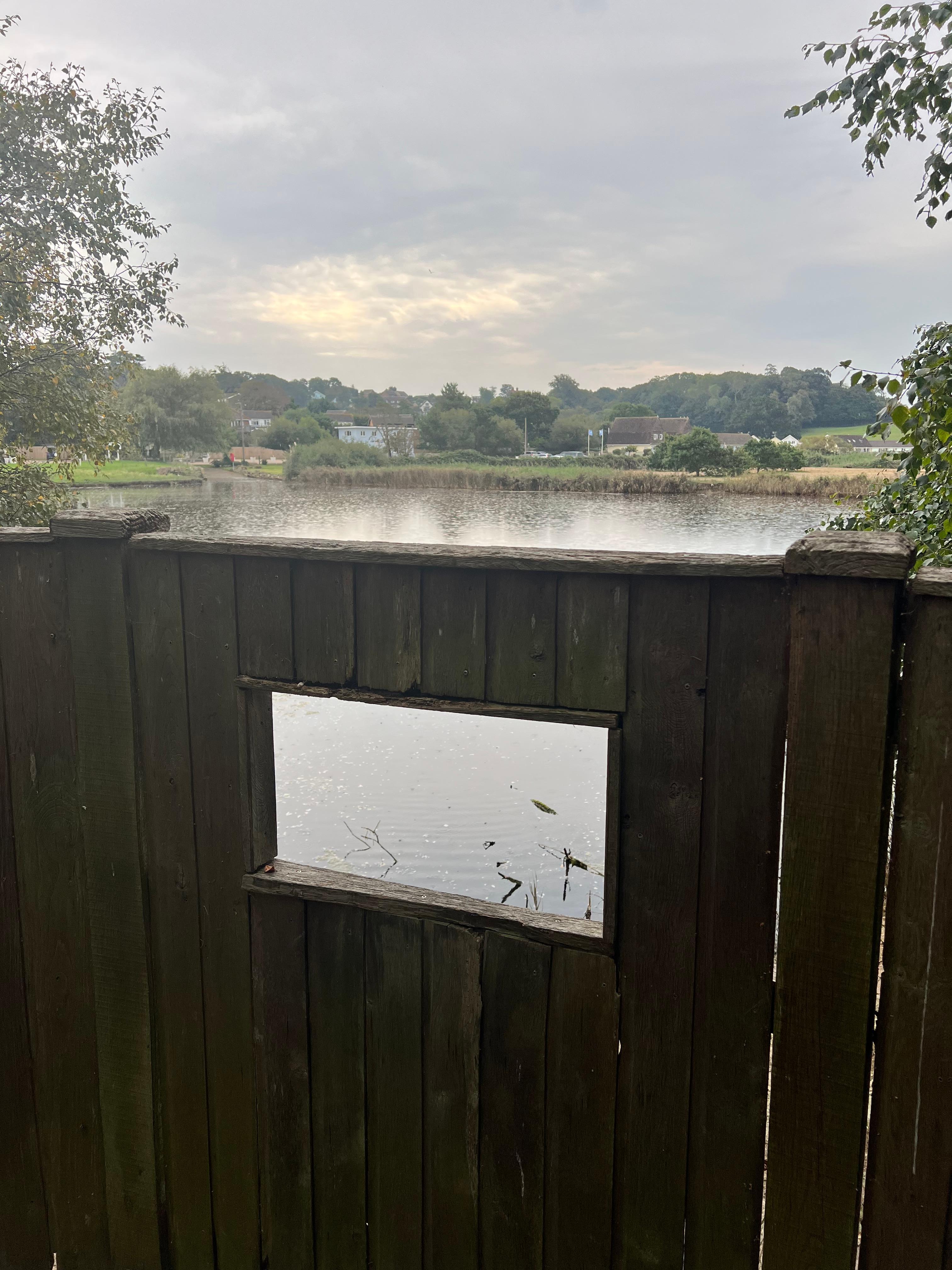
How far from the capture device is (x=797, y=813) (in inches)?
52.6

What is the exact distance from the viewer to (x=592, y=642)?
56.9 inches

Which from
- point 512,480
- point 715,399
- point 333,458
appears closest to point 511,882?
point 512,480

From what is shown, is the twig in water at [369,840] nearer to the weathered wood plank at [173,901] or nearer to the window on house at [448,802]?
the window on house at [448,802]

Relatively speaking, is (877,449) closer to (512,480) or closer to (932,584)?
(512,480)

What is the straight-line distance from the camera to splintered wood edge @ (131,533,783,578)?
1329 millimetres

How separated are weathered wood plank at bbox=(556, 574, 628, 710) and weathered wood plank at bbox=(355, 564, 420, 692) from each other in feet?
0.88

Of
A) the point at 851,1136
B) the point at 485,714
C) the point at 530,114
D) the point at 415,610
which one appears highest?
the point at 530,114

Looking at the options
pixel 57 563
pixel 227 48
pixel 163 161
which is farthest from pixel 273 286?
pixel 57 563

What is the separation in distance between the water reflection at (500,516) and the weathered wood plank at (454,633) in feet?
36.5

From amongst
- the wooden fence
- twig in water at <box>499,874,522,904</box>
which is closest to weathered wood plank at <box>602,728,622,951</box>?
the wooden fence

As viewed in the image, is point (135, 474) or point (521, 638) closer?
point (521, 638)

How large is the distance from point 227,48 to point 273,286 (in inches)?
640

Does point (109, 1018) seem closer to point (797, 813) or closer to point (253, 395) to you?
point (797, 813)

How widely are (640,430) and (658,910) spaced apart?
54.4 metres
